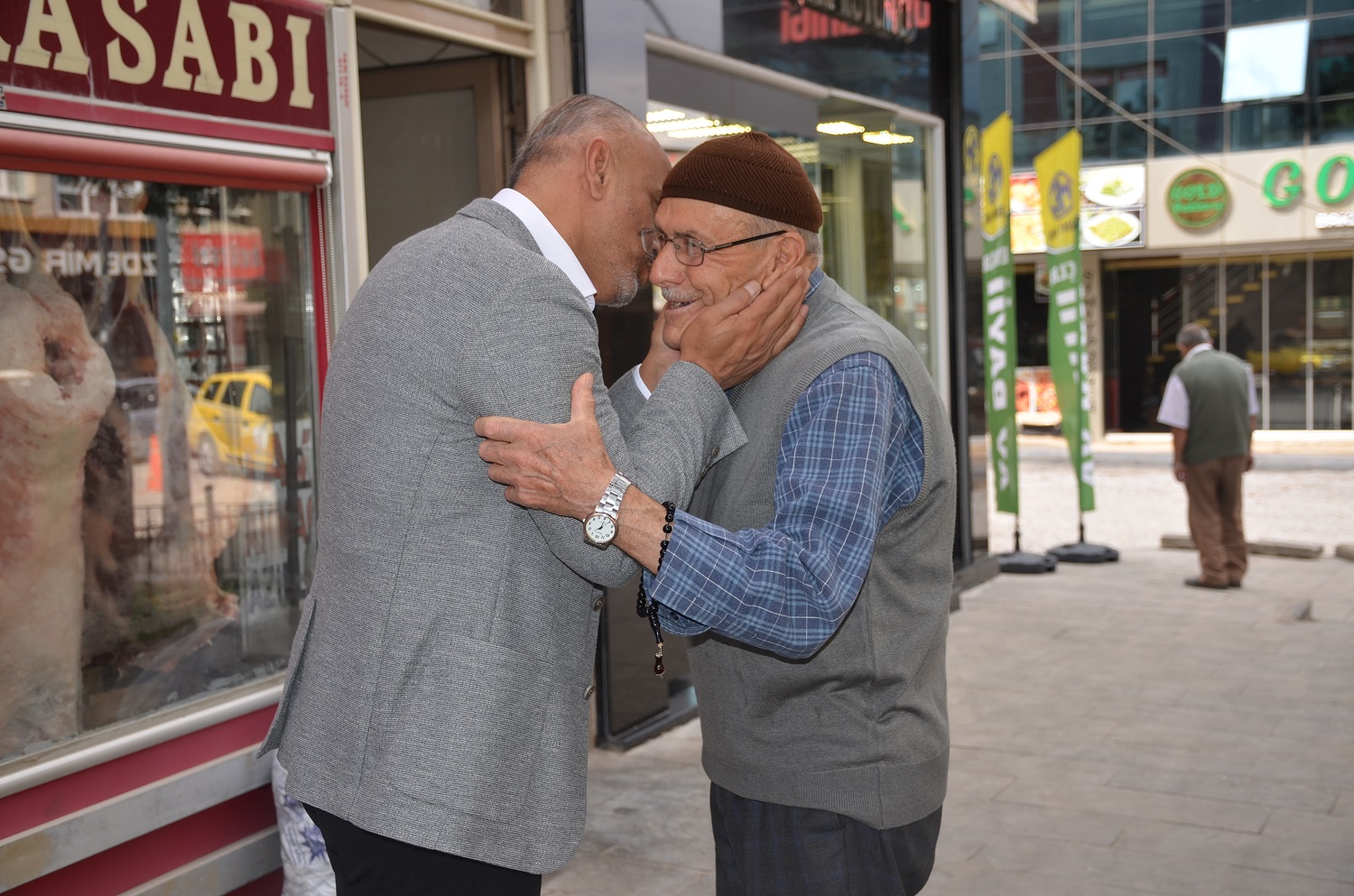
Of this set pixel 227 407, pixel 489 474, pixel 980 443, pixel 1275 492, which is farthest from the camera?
pixel 1275 492

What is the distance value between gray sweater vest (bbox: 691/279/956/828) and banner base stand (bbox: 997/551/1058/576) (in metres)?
8.54

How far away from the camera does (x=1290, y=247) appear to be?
22094 millimetres

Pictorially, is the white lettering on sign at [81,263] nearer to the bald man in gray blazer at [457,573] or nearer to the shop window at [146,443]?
the shop window at [146,443]

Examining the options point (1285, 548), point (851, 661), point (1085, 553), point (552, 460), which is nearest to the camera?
point (552, 460)

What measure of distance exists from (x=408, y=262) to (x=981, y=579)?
857cm

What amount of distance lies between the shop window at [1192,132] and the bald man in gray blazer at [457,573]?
2252 cm

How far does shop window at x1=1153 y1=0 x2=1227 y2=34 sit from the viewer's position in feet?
72.0

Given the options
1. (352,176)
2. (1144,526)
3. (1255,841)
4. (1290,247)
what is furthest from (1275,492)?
(352,176)

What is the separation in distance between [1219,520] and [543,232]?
8.86m

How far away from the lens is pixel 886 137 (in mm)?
8641

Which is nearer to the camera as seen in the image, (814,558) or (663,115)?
(814,558)

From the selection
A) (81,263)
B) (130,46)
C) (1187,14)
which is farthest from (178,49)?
(1187,14)

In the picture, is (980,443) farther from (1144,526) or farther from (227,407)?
(227,407)

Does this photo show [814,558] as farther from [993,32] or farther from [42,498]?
[993,32]
